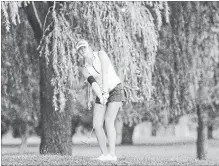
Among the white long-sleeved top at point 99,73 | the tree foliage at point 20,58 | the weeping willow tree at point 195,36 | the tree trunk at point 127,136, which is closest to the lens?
the white long-sleeved top at point 99,73

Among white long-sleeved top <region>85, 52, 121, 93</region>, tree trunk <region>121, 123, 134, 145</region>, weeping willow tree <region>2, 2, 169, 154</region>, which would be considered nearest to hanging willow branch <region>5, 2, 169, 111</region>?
weeping willow tree <region>2, 2, 169, 154</region>

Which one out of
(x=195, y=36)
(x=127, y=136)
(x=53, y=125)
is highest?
(x=195, y=36)

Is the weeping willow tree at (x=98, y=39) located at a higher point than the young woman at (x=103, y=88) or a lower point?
higher

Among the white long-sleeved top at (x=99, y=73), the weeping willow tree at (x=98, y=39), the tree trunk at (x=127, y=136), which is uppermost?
the weeping willow tree at (x=98, y=39)

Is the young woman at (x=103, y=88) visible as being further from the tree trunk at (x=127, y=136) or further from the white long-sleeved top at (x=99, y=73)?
the tree trunk at (x=127, y=136)

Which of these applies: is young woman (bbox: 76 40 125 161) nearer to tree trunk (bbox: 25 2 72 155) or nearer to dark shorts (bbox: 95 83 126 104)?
dark shorts (bbox: 95 83 126 104)

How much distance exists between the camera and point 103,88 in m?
6.84

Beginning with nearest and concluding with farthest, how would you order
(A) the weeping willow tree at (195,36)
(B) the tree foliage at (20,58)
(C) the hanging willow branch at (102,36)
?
(C) the hanging willow branch at (102,36) < (B) the tree foliage at (20,58) < (A) the weeping willow tree at (195,36)

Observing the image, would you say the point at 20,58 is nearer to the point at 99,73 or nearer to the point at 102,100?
the point at 99,73

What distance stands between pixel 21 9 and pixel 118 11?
11.0ft

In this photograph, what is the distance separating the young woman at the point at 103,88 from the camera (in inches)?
269

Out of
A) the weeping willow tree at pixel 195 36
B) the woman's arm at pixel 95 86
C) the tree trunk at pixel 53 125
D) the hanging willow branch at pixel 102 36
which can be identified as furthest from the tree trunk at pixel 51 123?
the woman's arm at pixel 95 86

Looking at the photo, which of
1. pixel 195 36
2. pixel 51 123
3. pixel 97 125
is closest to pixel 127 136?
pixel 195 36

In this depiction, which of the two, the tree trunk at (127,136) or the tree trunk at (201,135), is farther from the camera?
the tree trunk at (127,136)
